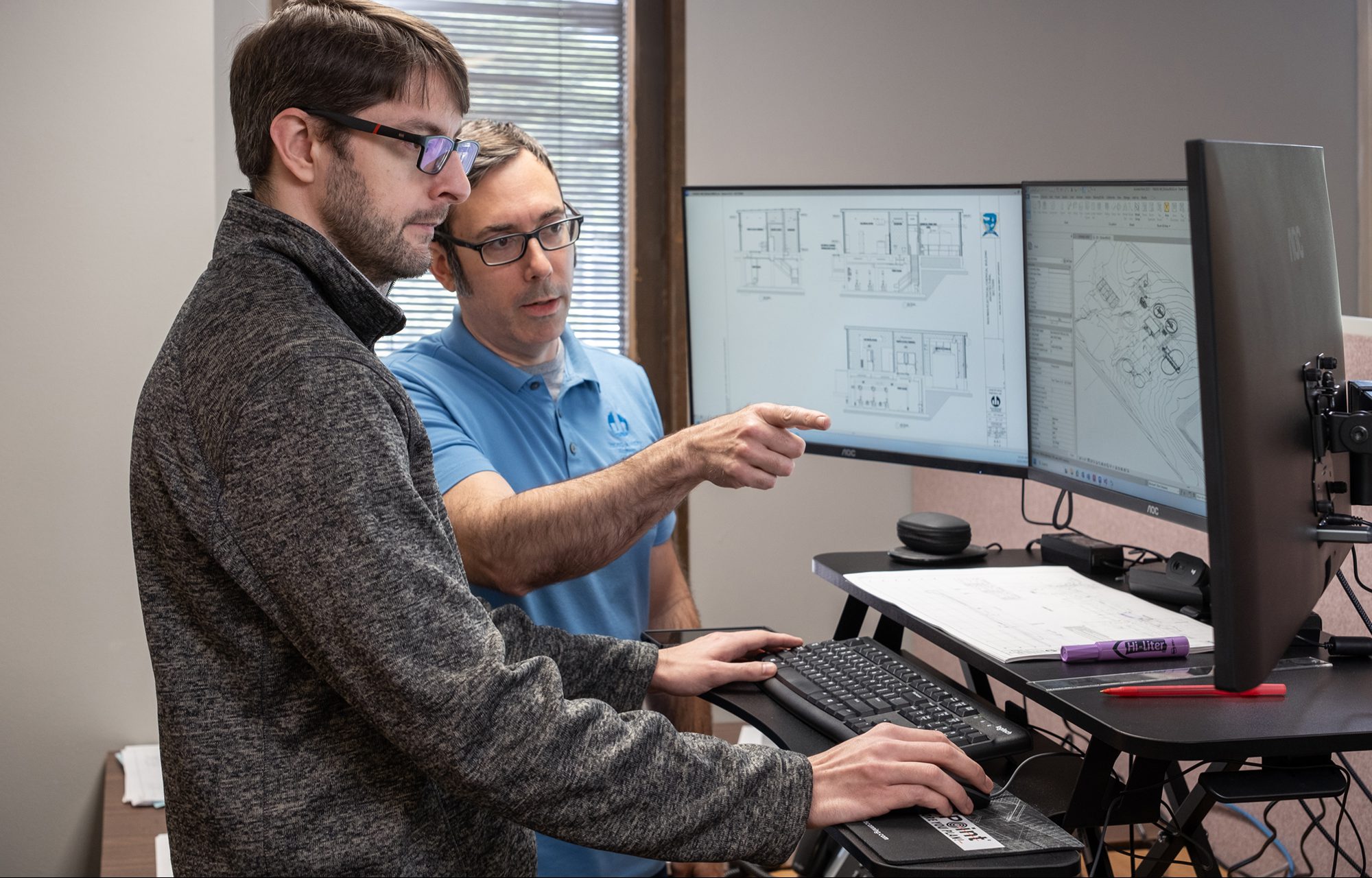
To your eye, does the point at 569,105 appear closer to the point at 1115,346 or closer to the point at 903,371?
the point at 903,371

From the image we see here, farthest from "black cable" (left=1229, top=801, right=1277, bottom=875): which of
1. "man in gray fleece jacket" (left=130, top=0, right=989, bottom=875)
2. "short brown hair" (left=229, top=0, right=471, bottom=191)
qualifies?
"short brown hair" (left=229, top=0, right=471, bottom=191)

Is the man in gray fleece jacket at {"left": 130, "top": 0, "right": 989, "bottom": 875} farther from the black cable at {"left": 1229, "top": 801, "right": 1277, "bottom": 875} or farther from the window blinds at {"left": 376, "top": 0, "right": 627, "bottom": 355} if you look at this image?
the window blinds at {"left": 376, "top": 0, "right": 627, "bottom": 355}

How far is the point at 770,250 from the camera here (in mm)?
1676

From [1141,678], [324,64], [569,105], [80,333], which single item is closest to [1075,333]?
[1141,678]

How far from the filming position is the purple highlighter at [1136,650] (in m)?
1.10

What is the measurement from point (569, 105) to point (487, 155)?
1225mm

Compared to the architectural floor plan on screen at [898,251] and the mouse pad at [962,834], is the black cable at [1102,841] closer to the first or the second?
the mouse pad at [962,834]

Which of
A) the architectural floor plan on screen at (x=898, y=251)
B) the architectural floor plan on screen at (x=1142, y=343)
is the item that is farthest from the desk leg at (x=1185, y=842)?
the architectural floor plan on screen at (x=898, y=251)

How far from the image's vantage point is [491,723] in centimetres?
91

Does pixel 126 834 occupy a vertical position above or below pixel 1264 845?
below

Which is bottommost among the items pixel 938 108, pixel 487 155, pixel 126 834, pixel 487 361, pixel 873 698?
pixel 126 834

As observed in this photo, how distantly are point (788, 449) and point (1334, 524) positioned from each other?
520 mm

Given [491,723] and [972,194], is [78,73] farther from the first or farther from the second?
[491,723]

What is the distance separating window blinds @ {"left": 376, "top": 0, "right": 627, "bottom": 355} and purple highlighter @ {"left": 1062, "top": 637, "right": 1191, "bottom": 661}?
1853mm
